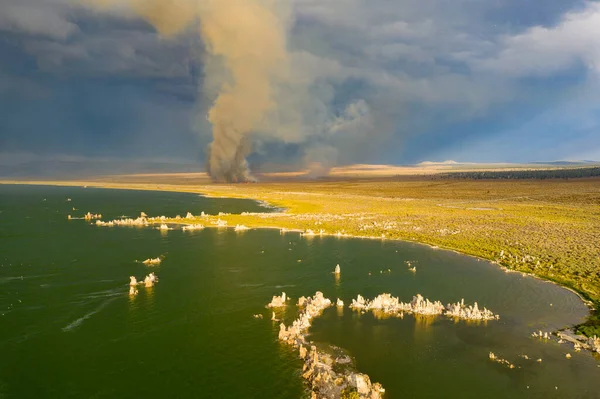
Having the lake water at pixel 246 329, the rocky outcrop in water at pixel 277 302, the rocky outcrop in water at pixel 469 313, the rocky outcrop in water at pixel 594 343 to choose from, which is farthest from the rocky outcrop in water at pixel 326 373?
the rocky outcrop in water at pixel 594 343

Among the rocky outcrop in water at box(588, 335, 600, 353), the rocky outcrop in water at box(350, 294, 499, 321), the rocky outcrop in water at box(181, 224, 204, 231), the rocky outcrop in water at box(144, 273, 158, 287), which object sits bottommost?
the rocky outcrop in water at box(588, 335, 600, 353)

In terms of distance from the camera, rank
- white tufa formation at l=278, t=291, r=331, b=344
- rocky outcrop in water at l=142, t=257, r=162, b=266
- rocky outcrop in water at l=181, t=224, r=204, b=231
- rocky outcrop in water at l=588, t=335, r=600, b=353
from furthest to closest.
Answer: rocky outcrop in water at l=181, t=224, r=204, b=231 → rocky outcrop in water at l=142, t=257, r=162, b=266 → white tufa formation at l=278, t=291, r=331, b=344 → rocky outcrop in water at l=588, t=335, r=600, b=353

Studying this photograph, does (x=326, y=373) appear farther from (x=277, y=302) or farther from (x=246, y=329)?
(x=277, y=302)

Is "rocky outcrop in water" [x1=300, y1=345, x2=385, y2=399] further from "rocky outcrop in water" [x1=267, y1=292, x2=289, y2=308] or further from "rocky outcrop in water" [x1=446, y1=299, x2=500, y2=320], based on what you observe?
"rocky outcrop in water" [x1=446, y1=299, x2=500, y2=320]

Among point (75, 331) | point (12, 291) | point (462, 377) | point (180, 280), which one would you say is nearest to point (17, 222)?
point (12, 291)

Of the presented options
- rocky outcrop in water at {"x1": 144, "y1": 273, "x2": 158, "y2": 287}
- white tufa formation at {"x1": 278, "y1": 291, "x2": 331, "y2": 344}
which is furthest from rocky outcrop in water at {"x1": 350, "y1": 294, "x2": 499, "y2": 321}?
rocky outcrop in water at {"x1": 144, "y1": 273, "x2": 158, "y2": 287}

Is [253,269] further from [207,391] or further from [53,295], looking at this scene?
[207,391]
